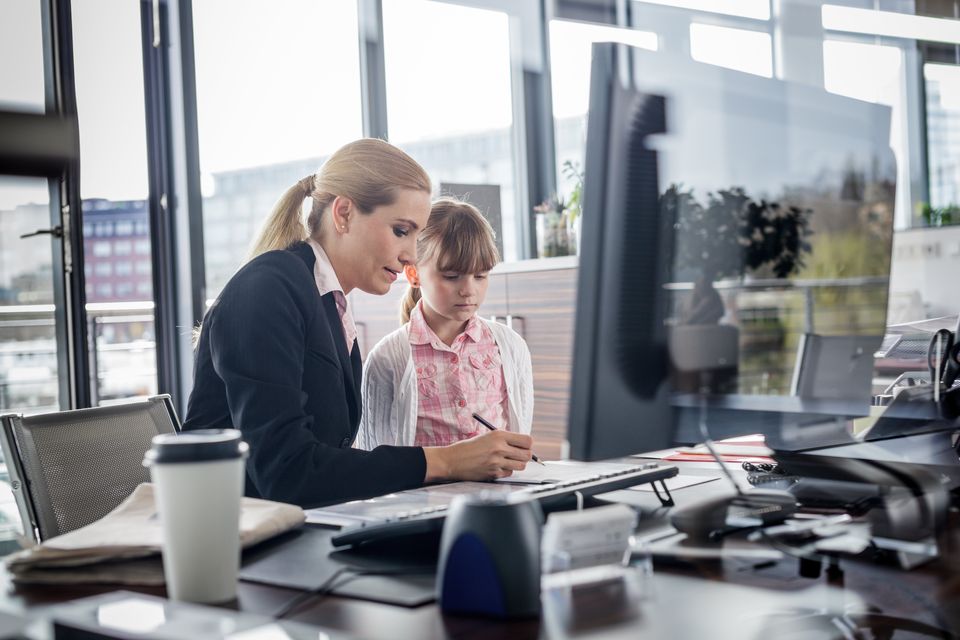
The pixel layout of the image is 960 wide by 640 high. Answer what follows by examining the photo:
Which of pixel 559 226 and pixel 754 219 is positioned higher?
pixel 559 226

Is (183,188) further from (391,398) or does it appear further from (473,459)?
(473,459)

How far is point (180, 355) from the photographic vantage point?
4020 millimetres

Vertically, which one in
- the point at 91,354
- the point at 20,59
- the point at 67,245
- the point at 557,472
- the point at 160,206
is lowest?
the point at 557,472

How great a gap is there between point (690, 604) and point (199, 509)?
1.27 feet

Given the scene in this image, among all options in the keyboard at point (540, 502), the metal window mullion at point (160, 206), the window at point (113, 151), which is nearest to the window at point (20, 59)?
the window at point (113, 151)

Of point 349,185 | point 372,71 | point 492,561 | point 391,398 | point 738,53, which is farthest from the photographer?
point 372,71

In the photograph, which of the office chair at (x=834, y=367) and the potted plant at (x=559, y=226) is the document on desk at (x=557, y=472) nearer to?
the office chair at (x=834, y=367)

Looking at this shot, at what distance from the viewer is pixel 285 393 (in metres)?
1.28

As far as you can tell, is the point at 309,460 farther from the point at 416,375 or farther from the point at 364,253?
the point at 416,375

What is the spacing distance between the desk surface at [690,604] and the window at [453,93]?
12.7 ft

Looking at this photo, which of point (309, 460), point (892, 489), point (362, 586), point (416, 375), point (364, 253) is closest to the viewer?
point (362, 586)

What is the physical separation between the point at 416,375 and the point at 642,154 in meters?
1.37

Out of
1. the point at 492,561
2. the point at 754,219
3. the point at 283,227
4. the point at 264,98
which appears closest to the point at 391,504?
the point at 492,561

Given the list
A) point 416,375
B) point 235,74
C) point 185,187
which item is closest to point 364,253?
point 416,375
